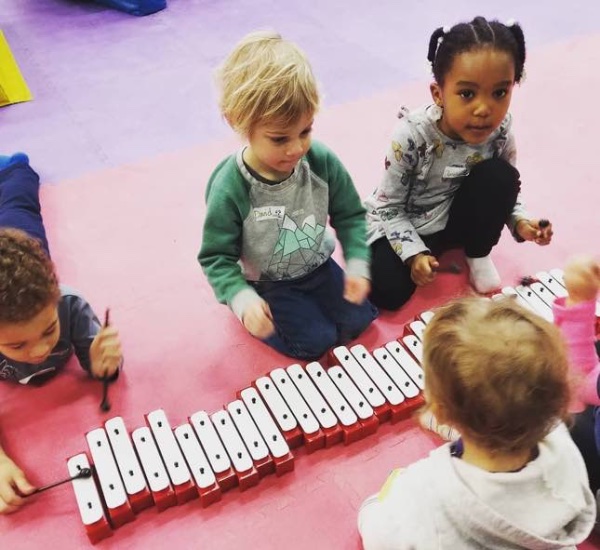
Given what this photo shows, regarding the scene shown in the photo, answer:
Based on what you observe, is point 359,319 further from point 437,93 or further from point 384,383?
point 437,93

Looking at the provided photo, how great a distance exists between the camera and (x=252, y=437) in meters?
1.57

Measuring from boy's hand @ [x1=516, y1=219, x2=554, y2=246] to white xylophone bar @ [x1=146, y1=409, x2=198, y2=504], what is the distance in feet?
4.13

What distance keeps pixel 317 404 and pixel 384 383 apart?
0.65 ft

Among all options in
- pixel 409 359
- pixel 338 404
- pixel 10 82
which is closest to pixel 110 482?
pixel 338 404

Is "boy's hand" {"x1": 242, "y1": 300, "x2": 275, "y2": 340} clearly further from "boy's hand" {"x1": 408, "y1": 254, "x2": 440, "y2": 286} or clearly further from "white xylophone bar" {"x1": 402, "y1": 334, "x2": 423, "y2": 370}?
"boy's hand" {"x1": 408, "y1": 254, "x2": 440, "y2": 286}

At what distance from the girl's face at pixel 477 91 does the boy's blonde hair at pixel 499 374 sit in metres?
0.92

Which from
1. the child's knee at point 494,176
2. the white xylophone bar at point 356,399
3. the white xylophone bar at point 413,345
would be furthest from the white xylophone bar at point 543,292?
the white xylophone bar at point 356,399

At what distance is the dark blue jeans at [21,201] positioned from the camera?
2123mm

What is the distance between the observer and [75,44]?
153 inches

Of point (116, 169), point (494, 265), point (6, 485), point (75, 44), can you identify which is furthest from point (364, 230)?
point (75, 44)

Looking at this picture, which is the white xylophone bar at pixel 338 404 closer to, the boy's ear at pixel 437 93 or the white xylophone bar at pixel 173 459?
the white xylophone bar at pixel 173 459

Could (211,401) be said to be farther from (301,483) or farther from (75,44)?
(75,44)

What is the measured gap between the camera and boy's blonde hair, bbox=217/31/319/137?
4.70 feet

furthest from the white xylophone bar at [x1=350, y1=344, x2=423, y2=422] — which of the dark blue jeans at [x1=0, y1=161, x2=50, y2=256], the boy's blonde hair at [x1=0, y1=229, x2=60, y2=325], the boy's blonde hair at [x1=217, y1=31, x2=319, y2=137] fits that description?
the dark blue jeans at [x1=0, y1=161, x2=50, y2=256]
